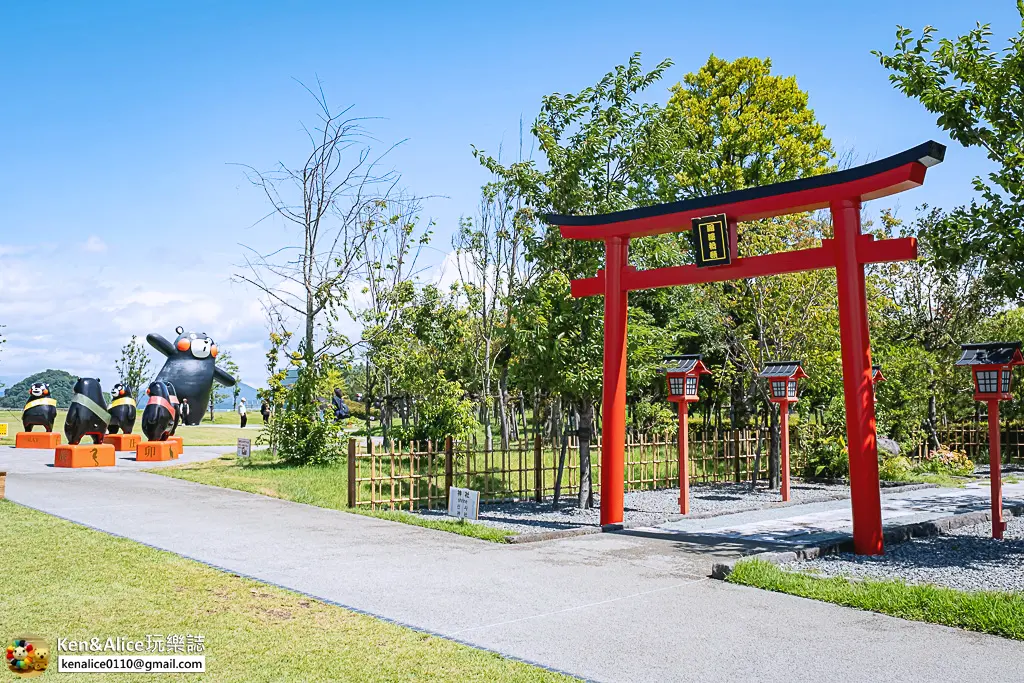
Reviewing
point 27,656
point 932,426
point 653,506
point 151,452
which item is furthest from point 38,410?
point 932,426

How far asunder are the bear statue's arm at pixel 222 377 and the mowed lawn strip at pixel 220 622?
28.8m

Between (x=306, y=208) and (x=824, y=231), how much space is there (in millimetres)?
12628

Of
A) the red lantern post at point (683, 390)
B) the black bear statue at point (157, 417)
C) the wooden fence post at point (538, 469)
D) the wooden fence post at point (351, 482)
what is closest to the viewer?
the wooden fence post at point (351, 482)

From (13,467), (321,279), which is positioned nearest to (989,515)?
(321,279)

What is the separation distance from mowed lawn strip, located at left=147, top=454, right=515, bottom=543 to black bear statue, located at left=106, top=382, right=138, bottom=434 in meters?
4.71

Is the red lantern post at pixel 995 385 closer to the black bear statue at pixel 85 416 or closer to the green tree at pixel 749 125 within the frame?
the green tree at pixel 749 125

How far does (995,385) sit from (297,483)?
12.1 m

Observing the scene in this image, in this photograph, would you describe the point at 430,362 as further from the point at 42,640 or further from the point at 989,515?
the point at 42,640

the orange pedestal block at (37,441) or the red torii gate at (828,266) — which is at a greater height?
the red torii gate at (828,266)

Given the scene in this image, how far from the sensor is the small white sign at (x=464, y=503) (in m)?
11.3

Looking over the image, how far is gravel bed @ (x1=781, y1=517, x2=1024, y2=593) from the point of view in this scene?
8.25 meters

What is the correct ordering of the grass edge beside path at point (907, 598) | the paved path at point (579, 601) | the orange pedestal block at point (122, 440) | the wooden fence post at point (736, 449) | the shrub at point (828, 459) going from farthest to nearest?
the orange pedestal block at point (122, 440) → the wooden fence post at point (736, 449) → the shrub at point (828, 459) → the grass edge beside path at point (907, 598) → the paved path at point (579, 601)

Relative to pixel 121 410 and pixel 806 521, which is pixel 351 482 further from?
pixel 121 410

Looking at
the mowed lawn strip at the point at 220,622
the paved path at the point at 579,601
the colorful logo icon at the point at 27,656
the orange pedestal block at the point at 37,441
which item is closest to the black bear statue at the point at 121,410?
the orange pedestal block at the point at 37,441
